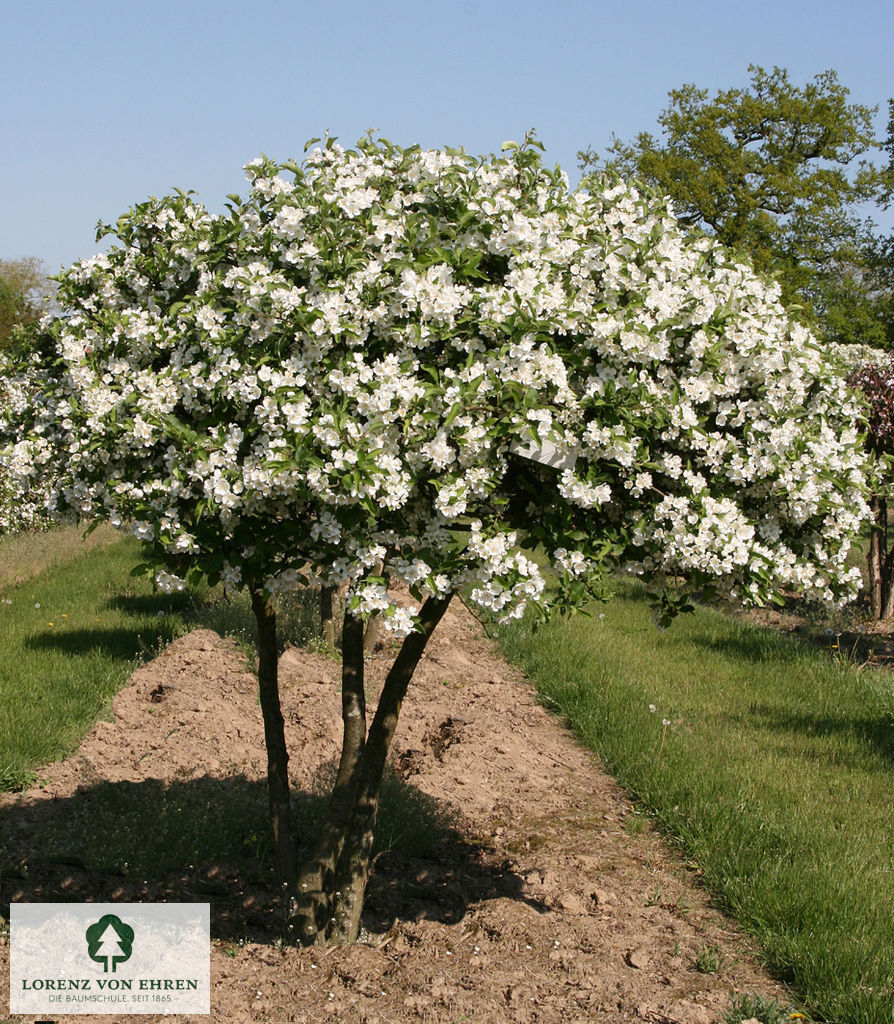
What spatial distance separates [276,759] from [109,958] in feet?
3.62

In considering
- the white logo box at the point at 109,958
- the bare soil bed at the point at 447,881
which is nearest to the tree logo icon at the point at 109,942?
the white logo box at the point at 109,958

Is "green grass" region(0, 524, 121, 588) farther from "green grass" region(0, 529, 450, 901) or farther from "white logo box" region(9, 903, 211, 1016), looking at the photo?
"white logo box" region(9, 903, 211, 1016)

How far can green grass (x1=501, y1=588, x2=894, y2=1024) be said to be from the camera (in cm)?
443

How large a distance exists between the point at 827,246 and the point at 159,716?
1037 inches

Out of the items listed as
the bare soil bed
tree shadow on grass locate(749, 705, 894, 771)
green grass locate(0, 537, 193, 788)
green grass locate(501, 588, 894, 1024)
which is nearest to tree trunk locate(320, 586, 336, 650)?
the bare soil bed

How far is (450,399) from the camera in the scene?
322 centimetres

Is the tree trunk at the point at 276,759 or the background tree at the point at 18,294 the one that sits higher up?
the background tree at the point at 18,294

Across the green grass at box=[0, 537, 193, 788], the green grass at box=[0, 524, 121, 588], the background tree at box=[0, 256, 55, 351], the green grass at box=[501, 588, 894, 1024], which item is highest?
the background tree at box=[0, 256, 55, 351]

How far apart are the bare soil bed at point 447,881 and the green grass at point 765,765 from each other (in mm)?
212

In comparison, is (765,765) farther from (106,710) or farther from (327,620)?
(106,710)

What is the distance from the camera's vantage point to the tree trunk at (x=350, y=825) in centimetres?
457

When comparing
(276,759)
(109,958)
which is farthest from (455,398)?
(109,958)

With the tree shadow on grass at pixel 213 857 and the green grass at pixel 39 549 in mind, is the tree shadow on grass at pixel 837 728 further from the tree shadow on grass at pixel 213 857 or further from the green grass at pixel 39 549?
the green grass at pixel 39 549

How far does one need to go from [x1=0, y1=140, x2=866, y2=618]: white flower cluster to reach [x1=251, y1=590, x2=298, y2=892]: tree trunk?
3.71 feet
